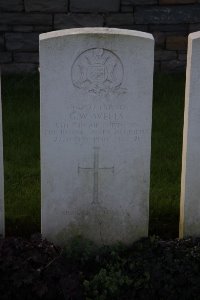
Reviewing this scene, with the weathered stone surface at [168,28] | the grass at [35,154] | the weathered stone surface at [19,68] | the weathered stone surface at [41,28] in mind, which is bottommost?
the grass at [35,154]

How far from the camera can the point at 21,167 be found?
5.58m

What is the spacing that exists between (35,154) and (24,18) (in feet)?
8.83

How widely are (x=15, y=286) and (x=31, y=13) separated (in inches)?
191

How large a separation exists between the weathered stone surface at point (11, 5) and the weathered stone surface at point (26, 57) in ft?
1.84

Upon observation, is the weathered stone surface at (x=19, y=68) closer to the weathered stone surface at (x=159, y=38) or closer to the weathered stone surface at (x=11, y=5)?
the weathered stone surface at (x=11, y=5)

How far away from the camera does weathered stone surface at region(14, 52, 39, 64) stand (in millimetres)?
8148

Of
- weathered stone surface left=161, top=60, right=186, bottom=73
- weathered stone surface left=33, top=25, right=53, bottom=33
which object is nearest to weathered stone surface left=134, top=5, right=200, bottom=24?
weathered stone surface left=161, top=60, right=186, bottom=73

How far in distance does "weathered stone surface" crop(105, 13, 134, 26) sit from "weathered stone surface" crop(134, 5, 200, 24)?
3.6 inches

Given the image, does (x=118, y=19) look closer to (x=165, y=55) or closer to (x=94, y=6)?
(x=94, y=6)

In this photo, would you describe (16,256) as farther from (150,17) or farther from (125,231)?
(150,17)

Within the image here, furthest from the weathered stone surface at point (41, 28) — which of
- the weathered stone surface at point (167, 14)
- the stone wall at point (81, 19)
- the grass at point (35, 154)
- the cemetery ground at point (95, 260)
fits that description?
the cemetery ground at point (95, 260)

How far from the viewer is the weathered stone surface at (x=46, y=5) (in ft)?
26.0

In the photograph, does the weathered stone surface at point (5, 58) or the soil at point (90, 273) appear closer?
the soil at point (90, 273)

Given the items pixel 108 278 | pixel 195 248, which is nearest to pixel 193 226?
pixel 195 248
